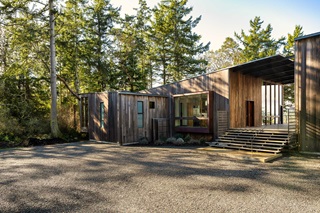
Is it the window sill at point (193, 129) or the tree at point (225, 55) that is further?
the tree at point (225, 55)

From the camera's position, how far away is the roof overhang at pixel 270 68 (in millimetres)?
10072

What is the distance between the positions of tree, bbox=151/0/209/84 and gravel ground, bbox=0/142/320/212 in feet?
50.5

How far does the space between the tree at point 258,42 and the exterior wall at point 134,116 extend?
52.3 feet

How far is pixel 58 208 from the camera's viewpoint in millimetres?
3520

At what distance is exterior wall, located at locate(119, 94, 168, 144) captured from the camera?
35.4ft

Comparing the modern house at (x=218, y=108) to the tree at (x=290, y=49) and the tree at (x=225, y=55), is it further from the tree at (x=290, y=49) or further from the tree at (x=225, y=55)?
the tree at (x=225, y=55)

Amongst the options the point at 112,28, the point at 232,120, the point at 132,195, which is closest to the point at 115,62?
the point at 112,28

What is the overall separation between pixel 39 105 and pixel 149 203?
15.1 m

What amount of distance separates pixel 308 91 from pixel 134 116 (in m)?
7.58

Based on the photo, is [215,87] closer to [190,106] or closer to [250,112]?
[190,106]

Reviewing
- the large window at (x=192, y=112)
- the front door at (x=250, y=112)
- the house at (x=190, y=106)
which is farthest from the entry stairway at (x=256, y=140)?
the front door at (x=250, y=112)

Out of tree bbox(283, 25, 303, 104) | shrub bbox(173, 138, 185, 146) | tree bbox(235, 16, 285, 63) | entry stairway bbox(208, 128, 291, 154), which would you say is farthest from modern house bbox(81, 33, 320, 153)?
tree bbox(235, 16, 285, 63)

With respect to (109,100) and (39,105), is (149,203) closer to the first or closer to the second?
(109,100)

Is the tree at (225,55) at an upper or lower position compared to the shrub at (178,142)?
upper
